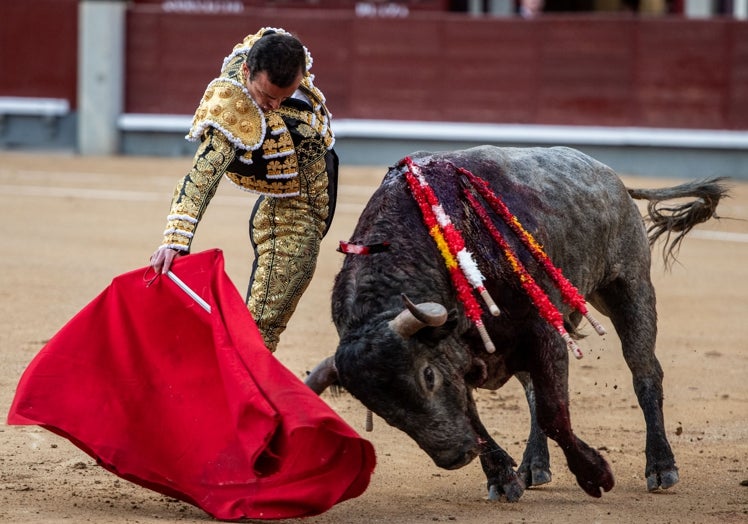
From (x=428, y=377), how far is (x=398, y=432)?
114cm

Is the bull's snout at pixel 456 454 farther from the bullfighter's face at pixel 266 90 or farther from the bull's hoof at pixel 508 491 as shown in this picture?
the bullfighter's face at pixel 266 90

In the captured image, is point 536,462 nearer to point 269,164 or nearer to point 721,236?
point 269,164

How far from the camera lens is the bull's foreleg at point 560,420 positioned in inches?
131

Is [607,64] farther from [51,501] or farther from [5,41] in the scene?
[51,501]

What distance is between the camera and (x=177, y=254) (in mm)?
3174

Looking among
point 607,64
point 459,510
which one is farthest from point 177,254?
point 607,64

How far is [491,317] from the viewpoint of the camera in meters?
3.28

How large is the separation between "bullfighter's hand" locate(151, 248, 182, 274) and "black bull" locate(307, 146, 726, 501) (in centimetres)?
38

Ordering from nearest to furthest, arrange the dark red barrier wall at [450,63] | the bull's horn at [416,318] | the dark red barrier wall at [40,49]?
the bull's horn at [416,318]
the dark red barrier wall at [450,63]
the dark red barrier wall at [40,49]

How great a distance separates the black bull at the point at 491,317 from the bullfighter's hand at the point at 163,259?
0.38m

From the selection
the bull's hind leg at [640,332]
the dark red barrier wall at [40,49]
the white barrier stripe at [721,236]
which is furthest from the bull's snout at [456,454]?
the dark red barrier wall at [40,49]

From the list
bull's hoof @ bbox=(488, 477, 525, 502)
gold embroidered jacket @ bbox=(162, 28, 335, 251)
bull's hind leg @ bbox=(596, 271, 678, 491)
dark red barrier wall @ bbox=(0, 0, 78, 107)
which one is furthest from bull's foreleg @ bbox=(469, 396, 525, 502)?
dark red barrier wall @ bbox=(0, 0, 78, 107)

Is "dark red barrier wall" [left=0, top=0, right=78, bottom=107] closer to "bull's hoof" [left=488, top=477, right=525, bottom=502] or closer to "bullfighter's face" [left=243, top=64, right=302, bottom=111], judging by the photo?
"bullfighter's face" [left=243, top=64, right=302, bottom=111]

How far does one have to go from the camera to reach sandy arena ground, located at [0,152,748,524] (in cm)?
327
